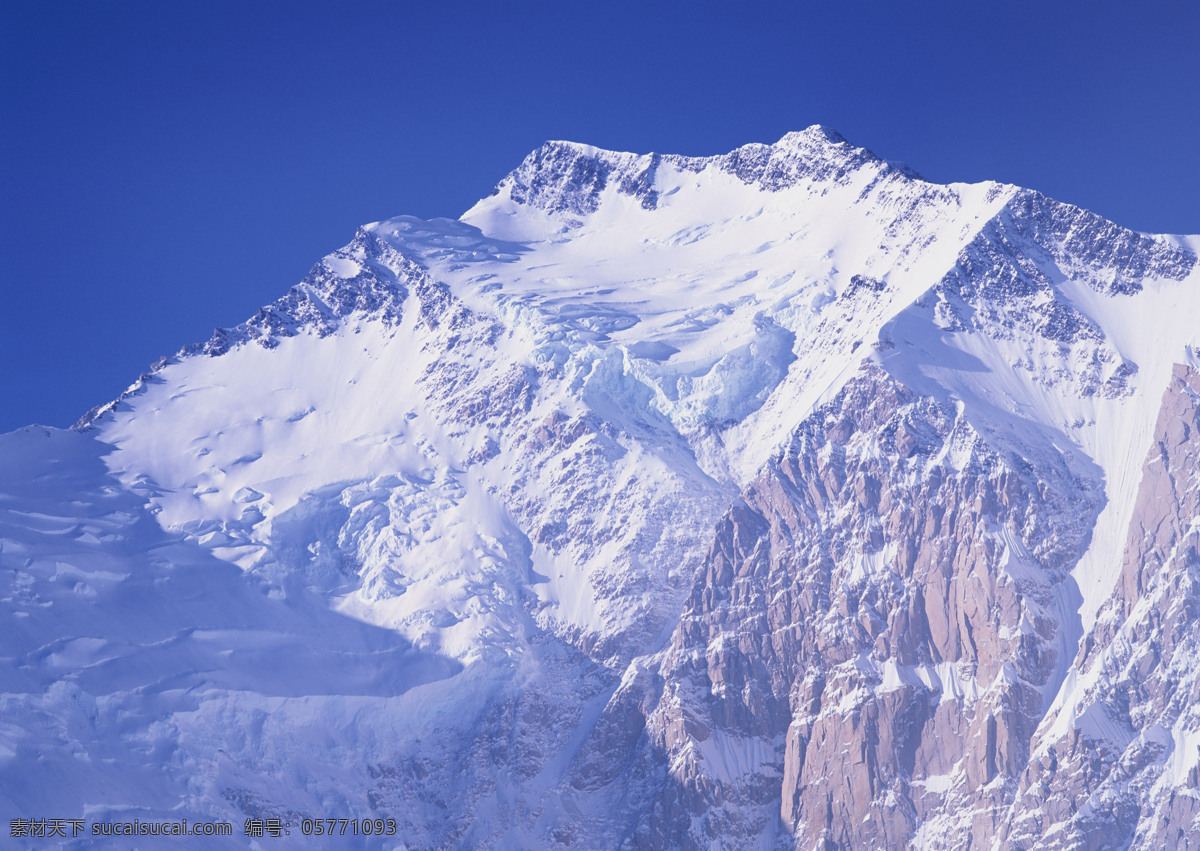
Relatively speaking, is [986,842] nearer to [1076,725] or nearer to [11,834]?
[1076,725]

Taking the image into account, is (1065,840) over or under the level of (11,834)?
under

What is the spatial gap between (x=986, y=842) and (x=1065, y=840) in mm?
9600

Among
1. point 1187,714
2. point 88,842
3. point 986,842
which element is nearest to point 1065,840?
Answer: point 986,842

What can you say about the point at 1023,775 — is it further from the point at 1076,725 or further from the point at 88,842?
the point at 88,842

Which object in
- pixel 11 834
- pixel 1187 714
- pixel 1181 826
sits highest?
pixel 11 834

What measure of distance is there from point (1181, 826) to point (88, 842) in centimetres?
13307

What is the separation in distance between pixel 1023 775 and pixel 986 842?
9.60m

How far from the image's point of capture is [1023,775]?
199875 millimetres

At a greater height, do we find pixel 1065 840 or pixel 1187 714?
pixel 1187 714

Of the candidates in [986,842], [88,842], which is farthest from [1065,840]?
[88,842]

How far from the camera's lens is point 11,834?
194875mm

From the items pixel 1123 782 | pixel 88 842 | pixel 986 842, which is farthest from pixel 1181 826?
pixel 88 842

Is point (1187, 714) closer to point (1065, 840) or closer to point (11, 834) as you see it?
point (1065, 840)

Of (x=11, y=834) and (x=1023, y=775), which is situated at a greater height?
(x=11, y=834)
